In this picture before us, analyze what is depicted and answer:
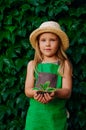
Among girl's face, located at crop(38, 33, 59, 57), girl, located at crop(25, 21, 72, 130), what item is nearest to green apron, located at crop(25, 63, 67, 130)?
girl, located at crop(25, 21, 72, 130)

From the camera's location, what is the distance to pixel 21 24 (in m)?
5.94

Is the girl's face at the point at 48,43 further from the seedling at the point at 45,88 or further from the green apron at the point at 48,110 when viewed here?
the seedling at the point at 45,88

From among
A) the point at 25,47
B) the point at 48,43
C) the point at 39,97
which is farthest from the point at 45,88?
the point at 25,47

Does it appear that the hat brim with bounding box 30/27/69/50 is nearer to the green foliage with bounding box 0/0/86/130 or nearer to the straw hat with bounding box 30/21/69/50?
the straw hat with bounding box 30/21/69/50

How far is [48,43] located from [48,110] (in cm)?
63

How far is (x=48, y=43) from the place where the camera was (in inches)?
191

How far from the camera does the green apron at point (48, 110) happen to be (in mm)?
4820

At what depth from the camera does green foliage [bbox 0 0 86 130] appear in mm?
5883

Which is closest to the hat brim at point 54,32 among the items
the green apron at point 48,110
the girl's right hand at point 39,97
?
the green apron at point 48,110

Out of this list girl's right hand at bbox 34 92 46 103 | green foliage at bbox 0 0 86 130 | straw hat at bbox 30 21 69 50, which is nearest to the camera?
girl's right hand at bbox 34 92 46 103

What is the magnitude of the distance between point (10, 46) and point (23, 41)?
0.55 ft

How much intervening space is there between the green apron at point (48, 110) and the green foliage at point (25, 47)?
103 centimetres

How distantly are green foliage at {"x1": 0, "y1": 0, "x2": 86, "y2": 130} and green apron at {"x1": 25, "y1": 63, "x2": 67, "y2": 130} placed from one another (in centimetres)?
103

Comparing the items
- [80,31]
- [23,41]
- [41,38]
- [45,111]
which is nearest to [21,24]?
[23,41]
